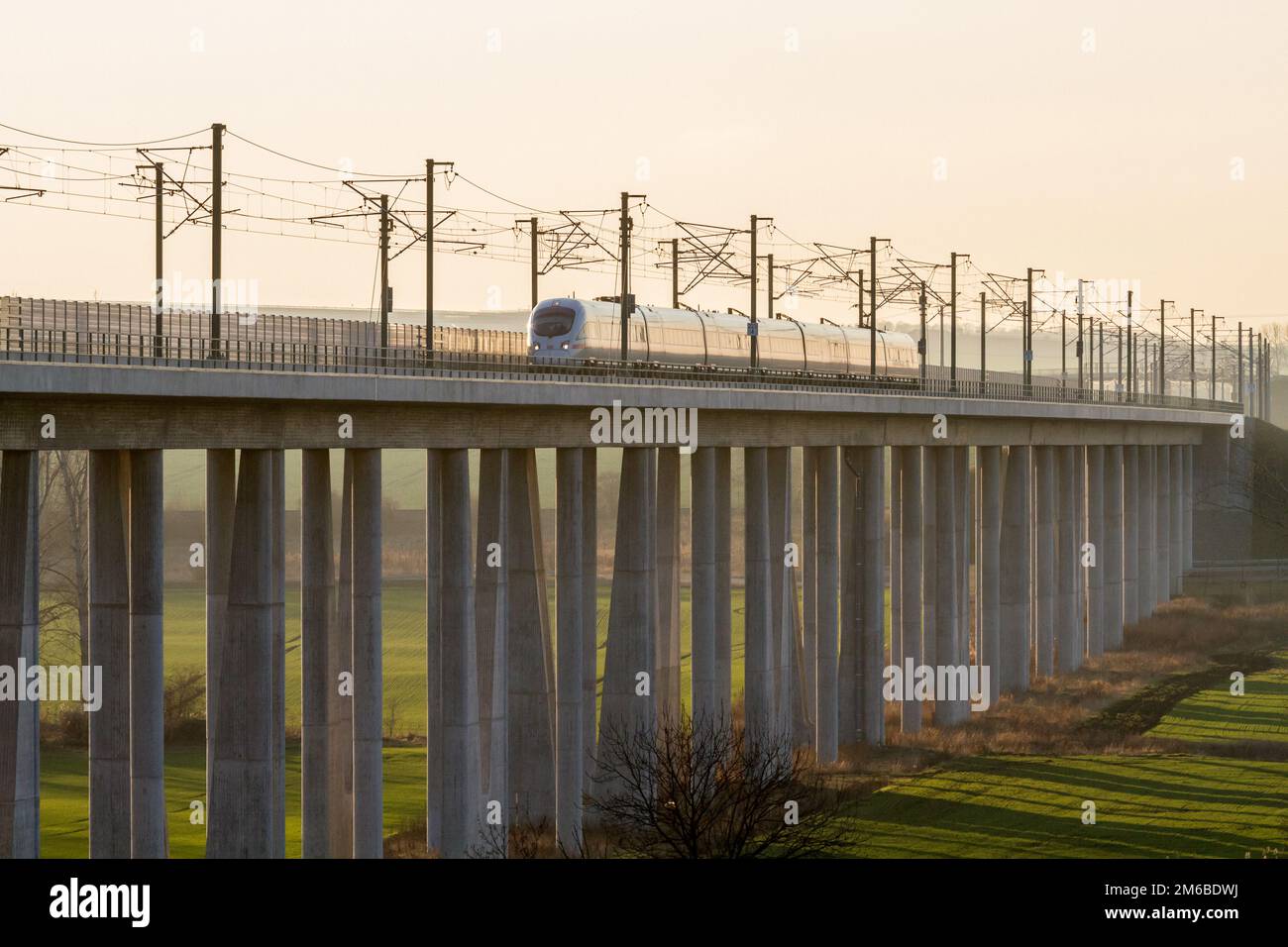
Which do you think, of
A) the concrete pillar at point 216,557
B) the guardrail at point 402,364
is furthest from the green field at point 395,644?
the concrete pillar at point 216,557

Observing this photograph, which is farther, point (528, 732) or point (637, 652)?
point (637, 652)

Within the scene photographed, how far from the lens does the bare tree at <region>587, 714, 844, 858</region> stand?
1454 inches

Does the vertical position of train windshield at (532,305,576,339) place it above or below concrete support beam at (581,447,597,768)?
above

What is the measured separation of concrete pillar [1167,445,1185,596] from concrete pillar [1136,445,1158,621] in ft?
24.9

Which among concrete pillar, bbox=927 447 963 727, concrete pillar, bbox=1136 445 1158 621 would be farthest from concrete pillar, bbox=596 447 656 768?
concrete pillar, bbox=1136 445 1158 621

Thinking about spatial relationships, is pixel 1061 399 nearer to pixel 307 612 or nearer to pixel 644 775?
pixel 644 775

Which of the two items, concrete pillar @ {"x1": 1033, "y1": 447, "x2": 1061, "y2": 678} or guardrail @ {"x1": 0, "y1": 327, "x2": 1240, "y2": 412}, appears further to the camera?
concrete pillar @ {"x1": 1033, "y1": 447, "x2": 1061, "y2": 678}

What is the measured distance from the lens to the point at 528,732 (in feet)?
152

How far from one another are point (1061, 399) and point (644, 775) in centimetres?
5176

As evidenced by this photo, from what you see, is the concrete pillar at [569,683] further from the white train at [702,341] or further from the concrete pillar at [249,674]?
the concrete pillar at [249,674]

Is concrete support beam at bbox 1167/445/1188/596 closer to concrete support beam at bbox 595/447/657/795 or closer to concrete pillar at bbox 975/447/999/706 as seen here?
concrete pillar at bbox 975/447/999/706

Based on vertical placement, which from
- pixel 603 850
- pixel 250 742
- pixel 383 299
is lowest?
pixel 603 850

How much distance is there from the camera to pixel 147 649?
107ft
